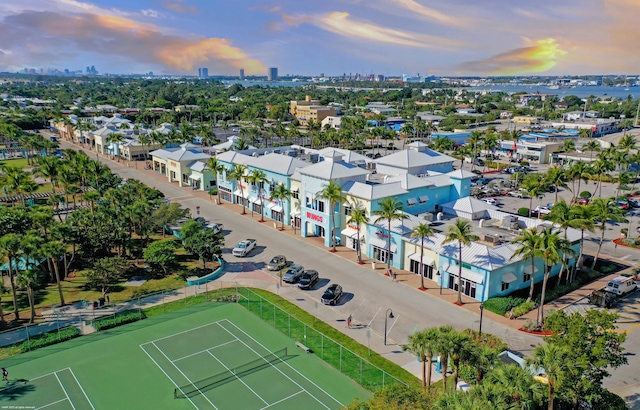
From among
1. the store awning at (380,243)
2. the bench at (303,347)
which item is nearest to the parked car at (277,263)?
the store awning at (380,243)

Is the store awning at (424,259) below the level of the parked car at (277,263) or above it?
above

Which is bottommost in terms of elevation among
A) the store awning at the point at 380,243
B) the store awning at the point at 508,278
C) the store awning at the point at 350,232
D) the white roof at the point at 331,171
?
the store awning at the point at 508,278

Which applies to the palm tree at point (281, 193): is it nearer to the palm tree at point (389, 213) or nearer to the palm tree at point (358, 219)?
the palm tree at point (358, 219)

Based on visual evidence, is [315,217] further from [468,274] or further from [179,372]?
[179,372]

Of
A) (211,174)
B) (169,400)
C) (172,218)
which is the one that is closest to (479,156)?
(211,174)

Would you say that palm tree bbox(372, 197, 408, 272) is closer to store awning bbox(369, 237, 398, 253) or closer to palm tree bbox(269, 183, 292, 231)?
store awning bbox(369, 237, 398, 253)

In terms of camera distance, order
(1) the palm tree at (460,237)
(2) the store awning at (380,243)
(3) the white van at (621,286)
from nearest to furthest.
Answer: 1. (1) the palm tree at (460,237)
2. (3) the white van at (621,286)
3. (2) the store awning at (380,243)

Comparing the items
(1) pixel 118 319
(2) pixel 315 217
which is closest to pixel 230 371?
(1) pixel 118 319
